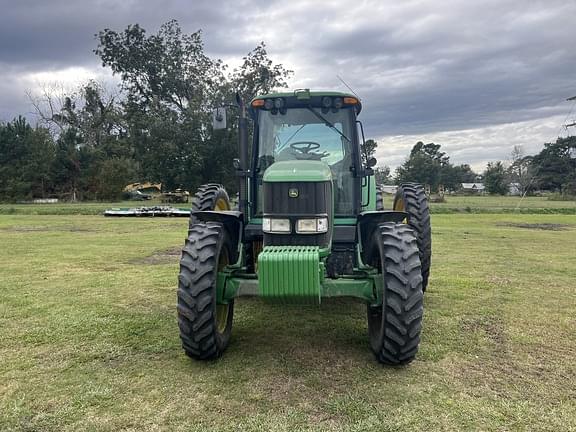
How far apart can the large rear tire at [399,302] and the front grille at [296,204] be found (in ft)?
2.07

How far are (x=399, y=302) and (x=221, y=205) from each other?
3465mm

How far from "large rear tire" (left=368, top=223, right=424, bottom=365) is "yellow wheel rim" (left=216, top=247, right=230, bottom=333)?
141cm

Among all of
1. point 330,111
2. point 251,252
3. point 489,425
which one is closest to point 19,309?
point 251,252

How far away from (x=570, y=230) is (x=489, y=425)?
15105mm

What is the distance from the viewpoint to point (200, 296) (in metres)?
3.85

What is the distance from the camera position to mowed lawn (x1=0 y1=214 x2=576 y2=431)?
3160 mm

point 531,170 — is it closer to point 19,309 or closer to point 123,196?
point 123,196

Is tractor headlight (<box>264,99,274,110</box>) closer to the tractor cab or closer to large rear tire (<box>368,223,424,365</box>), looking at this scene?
the tractor cab

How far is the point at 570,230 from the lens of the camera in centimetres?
1583

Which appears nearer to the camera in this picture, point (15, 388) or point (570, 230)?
point (15, 388)

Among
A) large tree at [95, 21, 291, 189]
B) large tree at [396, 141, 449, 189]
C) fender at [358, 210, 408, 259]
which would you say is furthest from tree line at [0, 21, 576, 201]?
large tree at [396, 141, 449, 189]

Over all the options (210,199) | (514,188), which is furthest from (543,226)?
(514,188)

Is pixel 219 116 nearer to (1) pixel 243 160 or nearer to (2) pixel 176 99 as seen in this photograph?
(1) pixel 243 160

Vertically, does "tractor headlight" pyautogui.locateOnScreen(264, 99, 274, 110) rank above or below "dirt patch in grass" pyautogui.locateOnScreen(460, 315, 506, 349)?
above
